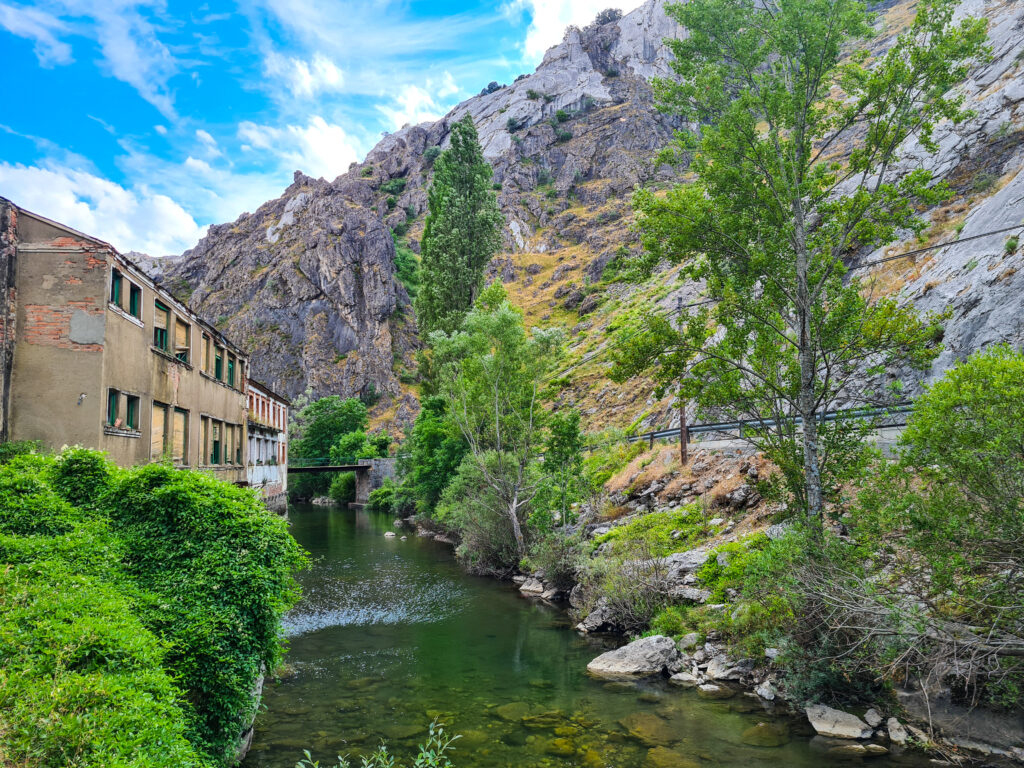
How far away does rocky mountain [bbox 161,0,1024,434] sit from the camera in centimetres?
2180

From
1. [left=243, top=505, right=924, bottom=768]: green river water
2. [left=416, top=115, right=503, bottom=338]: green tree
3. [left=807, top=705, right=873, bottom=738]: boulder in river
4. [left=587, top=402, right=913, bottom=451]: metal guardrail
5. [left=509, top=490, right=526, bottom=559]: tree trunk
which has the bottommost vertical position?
[left=243, top=505, right=924, bottom=768]: green river water

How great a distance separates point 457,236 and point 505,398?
50.8 feet

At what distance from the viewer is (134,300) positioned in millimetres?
17969

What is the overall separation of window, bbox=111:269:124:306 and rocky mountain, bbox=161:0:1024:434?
24251mm

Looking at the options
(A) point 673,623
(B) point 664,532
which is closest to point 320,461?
(B) point 664,532

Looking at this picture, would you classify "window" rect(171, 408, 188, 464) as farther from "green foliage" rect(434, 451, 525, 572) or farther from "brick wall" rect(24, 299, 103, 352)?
"green foliage" rect(434, 451, 525, 572)

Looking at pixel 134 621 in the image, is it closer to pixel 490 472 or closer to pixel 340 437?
pixel 490 472

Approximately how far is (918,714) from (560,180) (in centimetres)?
12290

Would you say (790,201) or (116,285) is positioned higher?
(790,201)

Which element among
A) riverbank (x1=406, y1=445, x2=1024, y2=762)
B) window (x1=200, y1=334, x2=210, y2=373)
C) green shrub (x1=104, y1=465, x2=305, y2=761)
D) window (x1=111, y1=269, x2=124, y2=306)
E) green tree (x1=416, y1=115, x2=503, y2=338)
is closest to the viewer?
green shrub (x1=104, y1=465, x2=305, y2=761)

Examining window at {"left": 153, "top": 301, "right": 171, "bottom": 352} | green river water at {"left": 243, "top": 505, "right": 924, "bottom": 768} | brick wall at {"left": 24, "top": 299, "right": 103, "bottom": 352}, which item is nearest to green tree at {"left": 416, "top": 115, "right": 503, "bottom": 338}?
window at {"left": 153, "top": 301, "right": 171, "bottom": 352}

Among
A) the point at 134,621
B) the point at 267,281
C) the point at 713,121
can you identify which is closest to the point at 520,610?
the point at 134,621

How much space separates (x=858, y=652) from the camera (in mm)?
10023

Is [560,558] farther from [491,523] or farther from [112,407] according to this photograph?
[112,407]
